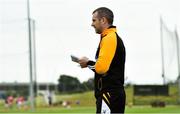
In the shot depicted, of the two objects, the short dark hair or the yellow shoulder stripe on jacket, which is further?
the short dark hair

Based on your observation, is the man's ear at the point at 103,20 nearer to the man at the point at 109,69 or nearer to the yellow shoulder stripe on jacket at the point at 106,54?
the man at the point at 109,69

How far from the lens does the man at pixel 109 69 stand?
6980 millimetres

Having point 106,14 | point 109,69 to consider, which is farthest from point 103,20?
point 109,69

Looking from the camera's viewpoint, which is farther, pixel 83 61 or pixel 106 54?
pixel 83 61

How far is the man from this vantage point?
22.9 feet

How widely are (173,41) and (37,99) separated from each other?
10.9 m

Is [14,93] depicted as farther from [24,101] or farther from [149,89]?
[149,89]

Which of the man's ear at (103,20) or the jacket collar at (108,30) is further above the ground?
the man's ear at (103,20)

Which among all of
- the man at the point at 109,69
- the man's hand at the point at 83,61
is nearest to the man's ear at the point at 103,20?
the man at the point at 109,69

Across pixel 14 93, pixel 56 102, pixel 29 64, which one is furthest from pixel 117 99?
pixel 14 93

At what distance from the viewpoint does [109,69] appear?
22.9 feet

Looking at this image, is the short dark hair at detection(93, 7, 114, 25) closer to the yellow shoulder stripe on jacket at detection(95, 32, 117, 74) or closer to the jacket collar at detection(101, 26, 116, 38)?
the jacket collar at detection(101, 26, 116, 38)

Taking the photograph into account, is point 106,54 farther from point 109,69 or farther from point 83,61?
point 83,61

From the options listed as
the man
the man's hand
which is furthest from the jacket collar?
the man's hand
